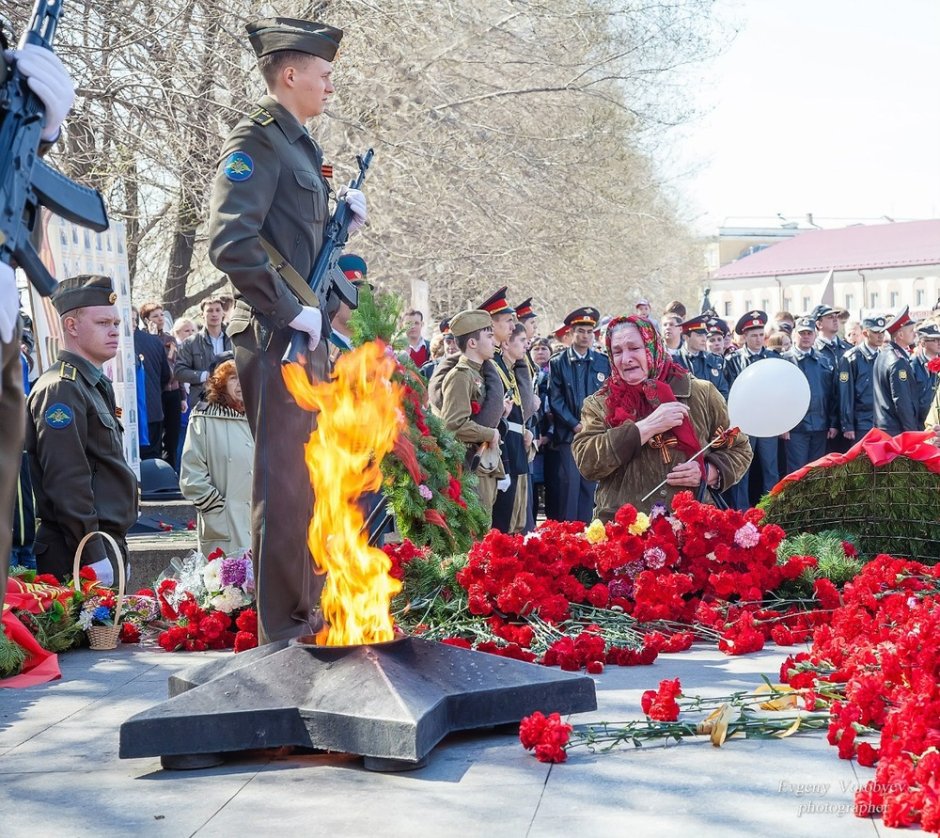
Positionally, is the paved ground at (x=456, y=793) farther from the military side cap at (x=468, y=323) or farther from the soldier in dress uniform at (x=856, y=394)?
the soldier in dress uniform at (x=856, y=394)

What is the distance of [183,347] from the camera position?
1578 cm

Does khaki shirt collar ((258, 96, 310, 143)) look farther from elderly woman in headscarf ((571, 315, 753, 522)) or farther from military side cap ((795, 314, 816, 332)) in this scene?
military side cap ((795, 314, 816, 332))

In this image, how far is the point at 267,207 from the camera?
5418mm

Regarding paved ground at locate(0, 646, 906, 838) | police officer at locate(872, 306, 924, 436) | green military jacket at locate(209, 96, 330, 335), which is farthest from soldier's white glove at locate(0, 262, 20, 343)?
police officer at locate(872, 306, 924, 436)

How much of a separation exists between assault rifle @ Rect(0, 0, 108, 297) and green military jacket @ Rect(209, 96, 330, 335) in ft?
4.86

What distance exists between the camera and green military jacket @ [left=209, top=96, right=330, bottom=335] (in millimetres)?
5234

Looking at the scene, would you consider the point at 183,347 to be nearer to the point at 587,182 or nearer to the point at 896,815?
the point at 587,182

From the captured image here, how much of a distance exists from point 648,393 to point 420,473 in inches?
61.7

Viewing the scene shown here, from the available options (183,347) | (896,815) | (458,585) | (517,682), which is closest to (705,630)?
(458,585)

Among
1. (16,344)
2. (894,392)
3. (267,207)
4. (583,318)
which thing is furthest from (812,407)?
(16,344)

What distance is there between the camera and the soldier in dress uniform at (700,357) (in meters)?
16.4

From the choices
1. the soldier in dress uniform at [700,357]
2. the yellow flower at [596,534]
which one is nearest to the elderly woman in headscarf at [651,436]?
the yellow flower at [596,534]

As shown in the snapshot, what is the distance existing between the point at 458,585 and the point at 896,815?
3.55 metres

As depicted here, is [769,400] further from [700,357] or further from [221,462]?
[700,357]
